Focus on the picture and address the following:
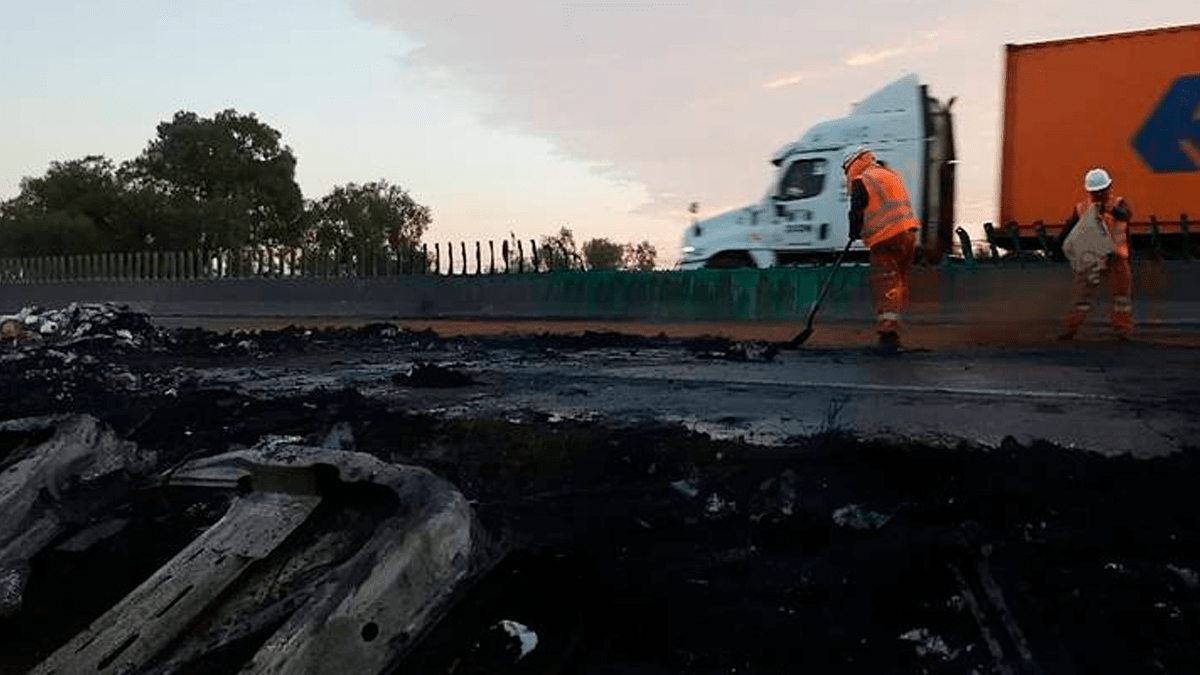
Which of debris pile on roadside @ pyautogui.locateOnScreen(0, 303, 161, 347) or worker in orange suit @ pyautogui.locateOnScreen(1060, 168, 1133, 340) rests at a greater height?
worker in orange suit @ pyautogui.locateOnScreen(1060, 168, 1133, 340)

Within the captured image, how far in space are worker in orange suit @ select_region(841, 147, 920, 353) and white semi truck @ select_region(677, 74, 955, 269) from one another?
494 centimetres

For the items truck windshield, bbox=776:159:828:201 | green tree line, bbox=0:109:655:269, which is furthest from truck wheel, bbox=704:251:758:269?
green tree line, bbox=0:109:655:269

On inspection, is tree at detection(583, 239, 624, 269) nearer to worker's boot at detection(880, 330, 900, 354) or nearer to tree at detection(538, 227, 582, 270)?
tree at detection(538, 227, 582, 270)

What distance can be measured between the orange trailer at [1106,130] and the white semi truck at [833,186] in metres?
0.94

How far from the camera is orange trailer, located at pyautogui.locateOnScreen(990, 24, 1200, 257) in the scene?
1334 cm

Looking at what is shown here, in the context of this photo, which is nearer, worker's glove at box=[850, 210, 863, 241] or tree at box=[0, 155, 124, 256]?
worker's glove at box=[850, 210, 863, 241]

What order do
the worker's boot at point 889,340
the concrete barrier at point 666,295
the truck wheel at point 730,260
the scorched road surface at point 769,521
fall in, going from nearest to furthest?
1. the scorched road surface at point 769,521
2. the worker's boot at point 889,340
3. the concrete barrier at point 666,295
4. the truck wheel at point 730,260

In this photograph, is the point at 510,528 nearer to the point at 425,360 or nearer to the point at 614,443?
the point at 614,443

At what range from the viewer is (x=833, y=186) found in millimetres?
14617

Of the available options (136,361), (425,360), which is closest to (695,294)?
(425,360)

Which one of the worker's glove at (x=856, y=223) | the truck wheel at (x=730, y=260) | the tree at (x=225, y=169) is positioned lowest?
the truck wheel at (x=730, y=260)

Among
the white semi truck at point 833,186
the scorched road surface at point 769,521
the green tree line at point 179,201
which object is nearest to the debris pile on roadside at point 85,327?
the scorched road surface at point 769,521

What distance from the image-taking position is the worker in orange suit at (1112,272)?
31.4 feet

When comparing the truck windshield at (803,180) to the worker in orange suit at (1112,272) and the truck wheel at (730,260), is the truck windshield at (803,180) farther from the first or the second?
the worker in orange suit at (1112,272)
